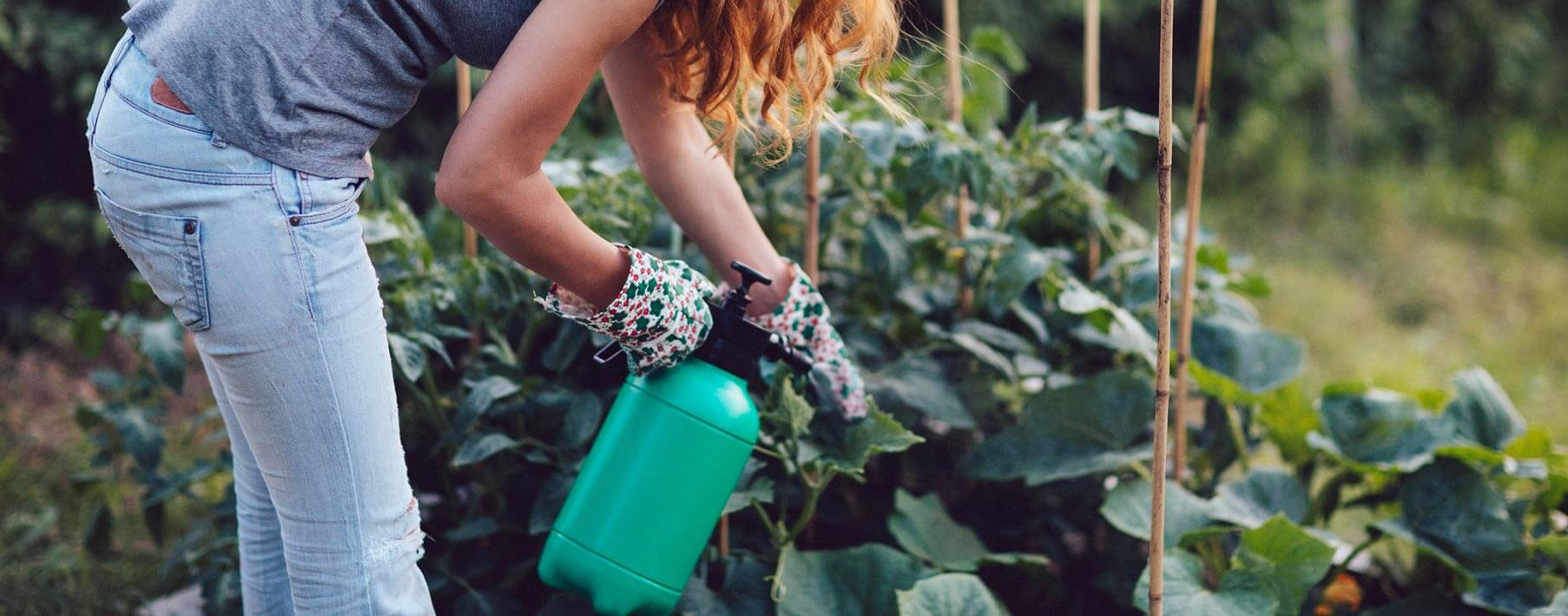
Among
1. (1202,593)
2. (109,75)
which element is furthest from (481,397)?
(1202,593)

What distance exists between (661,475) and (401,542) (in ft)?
0.92

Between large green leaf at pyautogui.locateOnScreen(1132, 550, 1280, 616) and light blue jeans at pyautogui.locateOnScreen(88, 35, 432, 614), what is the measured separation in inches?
36.5

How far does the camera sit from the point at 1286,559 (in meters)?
1.59

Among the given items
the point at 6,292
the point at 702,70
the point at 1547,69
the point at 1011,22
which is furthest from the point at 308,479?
the point at 1547,69

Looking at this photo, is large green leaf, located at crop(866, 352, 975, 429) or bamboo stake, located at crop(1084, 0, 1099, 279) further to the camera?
bamboo stake, located at crop(1084, 0, 1099, 279)

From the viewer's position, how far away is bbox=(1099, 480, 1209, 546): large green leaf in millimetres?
1682

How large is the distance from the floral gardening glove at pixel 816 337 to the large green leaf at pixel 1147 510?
400 mm

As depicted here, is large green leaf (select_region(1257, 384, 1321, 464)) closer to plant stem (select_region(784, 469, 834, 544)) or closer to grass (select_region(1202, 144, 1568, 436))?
plant stem (select_region(784, 469, 834, 544))

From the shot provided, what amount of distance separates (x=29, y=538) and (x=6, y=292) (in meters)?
1.18

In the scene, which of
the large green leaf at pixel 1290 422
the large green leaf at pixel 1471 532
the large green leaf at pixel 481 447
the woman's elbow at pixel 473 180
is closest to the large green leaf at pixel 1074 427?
the large green leaf at pixel 1290 422

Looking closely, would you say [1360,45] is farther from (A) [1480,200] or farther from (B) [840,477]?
(B) [840,477]

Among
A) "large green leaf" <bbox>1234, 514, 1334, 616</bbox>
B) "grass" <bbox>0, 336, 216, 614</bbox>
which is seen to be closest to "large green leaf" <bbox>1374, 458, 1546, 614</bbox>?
"large green leaf" <bbox>1234, 514, 1334, 616</bbox>

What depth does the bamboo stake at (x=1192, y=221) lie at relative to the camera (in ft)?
5.32

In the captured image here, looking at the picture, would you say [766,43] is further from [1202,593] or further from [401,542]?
[1202,593]
